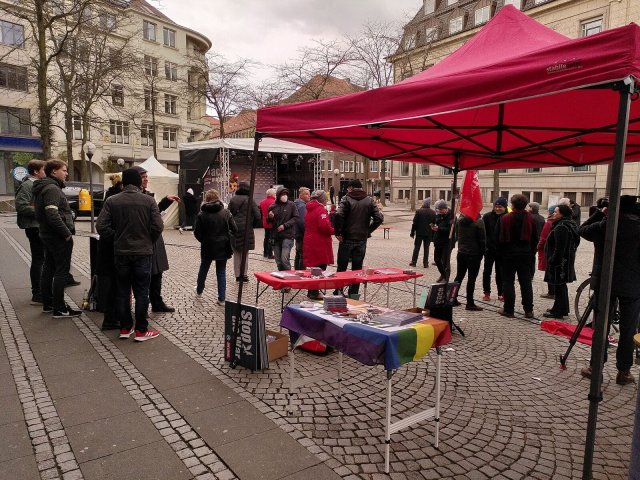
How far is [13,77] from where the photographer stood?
37562 millimetres

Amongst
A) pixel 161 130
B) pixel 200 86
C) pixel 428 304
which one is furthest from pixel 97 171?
pixel 428 304

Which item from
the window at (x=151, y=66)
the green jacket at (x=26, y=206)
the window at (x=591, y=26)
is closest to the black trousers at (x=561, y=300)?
the green jacket at (x=26, y=206)

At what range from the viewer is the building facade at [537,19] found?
91.5 ft

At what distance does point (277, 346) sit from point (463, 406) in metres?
1.96

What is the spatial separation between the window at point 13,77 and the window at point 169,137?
13474 mm

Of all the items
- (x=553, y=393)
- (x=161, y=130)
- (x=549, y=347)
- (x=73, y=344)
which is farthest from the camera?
(x=161, y=130)

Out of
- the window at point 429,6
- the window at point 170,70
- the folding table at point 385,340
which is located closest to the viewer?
→ the folding table at point 385,340

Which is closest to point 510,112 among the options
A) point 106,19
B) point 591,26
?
point 106,19

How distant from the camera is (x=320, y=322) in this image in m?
3.38

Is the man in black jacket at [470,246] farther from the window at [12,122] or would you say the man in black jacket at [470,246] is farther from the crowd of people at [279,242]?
the window at [12,122]

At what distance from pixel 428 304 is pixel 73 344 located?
422 cm

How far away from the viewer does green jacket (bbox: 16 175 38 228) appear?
252 inches

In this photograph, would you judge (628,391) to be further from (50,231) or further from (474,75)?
(50,231)

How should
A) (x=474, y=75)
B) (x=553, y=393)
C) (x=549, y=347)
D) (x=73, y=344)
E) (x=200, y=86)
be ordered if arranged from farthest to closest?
1. (x=200, y=86)
2. (x=549, y=347)
3. (x=73, y=344)
4. (x=553, y=393)
5. (x=474, y=75)
